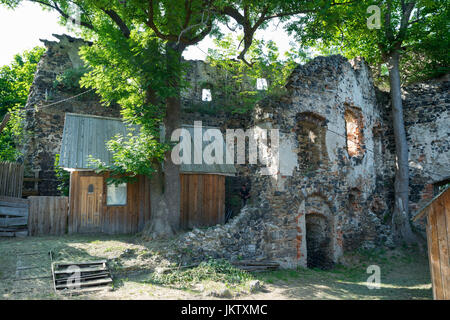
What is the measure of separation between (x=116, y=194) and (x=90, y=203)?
2.87 feet

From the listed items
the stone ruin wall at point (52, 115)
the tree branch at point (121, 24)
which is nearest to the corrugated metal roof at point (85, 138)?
the tree branch at point (121, 24)

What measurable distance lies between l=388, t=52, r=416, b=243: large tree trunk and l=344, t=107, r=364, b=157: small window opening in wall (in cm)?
189

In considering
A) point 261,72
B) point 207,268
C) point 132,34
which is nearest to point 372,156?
point 261,72

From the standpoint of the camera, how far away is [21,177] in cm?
1208

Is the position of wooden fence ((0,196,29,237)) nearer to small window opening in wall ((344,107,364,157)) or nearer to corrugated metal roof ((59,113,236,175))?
corrugated metal roof ((59,113,236,175))

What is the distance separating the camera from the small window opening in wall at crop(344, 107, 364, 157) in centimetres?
1329

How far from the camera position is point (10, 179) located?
11.8 meters

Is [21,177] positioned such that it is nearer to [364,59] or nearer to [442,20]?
[364,59]

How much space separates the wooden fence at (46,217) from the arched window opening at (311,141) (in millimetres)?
8358

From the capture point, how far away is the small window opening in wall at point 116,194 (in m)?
11.0

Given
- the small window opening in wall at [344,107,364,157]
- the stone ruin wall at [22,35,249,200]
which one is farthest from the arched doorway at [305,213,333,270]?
the small window opening in wall at [344,107,364,157]

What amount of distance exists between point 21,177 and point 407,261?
47.7 feet

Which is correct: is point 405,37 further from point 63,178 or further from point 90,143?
point 63,178

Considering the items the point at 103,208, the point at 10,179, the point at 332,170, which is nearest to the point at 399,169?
the point at 332,170
